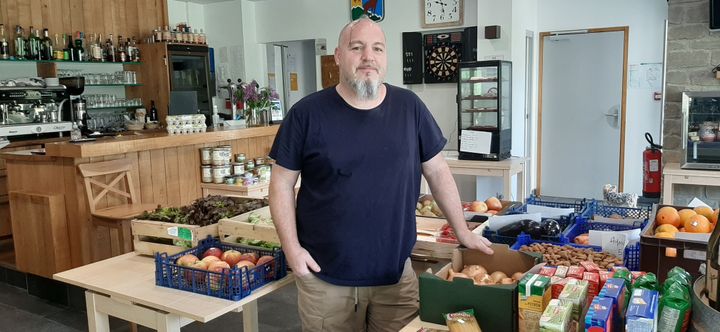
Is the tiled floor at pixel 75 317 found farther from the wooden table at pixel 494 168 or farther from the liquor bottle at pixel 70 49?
the liquor bottle at pixel 70 49

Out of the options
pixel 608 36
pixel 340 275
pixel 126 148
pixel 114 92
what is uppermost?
pixel 608 36

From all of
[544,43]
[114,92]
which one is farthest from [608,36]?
[114,92]

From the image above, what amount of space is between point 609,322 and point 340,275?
96 centimetres

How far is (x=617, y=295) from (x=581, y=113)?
6.18 meters

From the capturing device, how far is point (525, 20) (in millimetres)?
6496

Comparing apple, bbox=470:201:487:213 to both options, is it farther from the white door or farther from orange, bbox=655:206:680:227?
the white door

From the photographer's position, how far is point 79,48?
678 centimetres

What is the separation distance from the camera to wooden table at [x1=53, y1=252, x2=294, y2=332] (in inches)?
81.5

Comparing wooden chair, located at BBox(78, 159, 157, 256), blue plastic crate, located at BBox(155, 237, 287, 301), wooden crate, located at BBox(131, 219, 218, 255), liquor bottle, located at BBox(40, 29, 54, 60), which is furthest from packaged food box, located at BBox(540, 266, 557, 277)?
liquor bottle, located at BBox(40, 29, 54, 60)

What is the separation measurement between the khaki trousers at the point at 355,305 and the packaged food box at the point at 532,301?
65cm

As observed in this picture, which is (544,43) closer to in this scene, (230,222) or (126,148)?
(126,148)

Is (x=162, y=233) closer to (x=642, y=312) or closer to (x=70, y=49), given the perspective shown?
(x=642, y=312)

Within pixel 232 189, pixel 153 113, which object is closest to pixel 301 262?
pixel 232 189

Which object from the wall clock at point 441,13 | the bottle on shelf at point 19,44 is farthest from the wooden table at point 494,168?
the bottle on shelf at point 19,44
